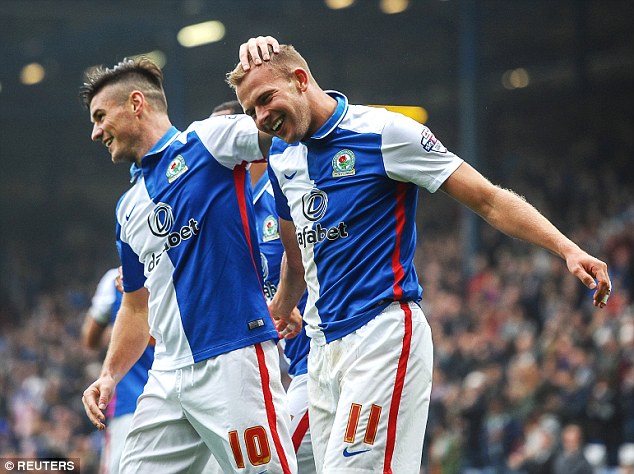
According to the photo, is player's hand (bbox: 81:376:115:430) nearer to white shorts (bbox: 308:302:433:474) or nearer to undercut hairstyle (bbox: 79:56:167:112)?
white shorts (bbox: 308:302:433:474)

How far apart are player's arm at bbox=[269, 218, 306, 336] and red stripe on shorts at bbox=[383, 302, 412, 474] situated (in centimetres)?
79

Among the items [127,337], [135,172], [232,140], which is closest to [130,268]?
[127,337]

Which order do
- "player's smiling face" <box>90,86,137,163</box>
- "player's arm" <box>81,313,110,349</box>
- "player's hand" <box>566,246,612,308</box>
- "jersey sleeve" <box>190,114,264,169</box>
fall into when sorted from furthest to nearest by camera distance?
"player's arm" <box>81,313,110,349</box> → "player's smiling face" <box>90,86,137,163</box> → "jersey sleeve" <box>190,114,264,169</box> → "player's hand" <box>566,246,612,308</box>

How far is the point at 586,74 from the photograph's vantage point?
2473cm

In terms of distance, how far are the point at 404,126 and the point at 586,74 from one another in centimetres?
2126

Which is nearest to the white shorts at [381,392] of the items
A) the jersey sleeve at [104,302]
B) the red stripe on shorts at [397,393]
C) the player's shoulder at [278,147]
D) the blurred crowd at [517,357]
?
the red stripe on shorts at [397,393]

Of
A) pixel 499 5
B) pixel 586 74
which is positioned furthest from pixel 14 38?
pixel 586 74

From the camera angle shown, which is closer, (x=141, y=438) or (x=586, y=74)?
(x=141, y=438)

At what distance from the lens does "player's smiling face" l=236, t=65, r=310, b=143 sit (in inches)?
175

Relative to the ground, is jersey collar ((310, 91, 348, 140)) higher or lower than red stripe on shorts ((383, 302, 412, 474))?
higher

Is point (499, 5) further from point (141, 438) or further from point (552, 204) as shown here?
point (141, 438)

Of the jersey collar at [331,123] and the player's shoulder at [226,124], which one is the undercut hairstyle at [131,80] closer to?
the player's shoulder at [226,124]

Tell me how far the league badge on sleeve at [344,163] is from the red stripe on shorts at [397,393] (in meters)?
0.59

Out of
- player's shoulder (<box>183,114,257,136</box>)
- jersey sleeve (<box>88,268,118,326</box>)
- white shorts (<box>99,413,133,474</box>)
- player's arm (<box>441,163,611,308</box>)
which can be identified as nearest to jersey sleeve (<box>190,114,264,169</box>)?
player's shoulder (<box>183,114,257,136</box>)
